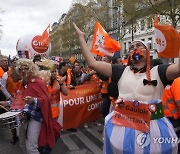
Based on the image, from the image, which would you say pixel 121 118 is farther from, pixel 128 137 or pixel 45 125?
pixel 45 125

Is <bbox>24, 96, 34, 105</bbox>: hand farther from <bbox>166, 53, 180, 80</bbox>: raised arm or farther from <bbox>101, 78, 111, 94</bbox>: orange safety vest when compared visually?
<bbox>101, 78, 111, 94</bbox>: orange safety vest

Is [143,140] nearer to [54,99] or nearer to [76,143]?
[54,99]

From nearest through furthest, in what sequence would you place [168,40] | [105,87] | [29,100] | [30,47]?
[168,40], [29,100], [105,87], [30,47]

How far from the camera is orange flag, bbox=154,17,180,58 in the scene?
369 centimetres

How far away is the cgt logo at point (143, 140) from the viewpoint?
2703 millimetres

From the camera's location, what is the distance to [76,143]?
6320 mm

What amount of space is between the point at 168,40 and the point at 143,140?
1.45m

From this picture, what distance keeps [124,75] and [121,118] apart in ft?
1.22

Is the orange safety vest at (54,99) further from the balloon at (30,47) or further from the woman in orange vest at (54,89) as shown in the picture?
the balloon at (30,47)

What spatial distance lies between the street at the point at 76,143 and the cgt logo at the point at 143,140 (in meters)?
2.99

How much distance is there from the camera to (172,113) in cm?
401

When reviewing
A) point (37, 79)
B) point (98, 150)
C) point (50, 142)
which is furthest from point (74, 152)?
point (37, 79)

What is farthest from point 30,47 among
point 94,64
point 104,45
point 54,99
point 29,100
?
point 94,64

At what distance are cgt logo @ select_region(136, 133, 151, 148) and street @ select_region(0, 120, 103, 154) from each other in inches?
118
